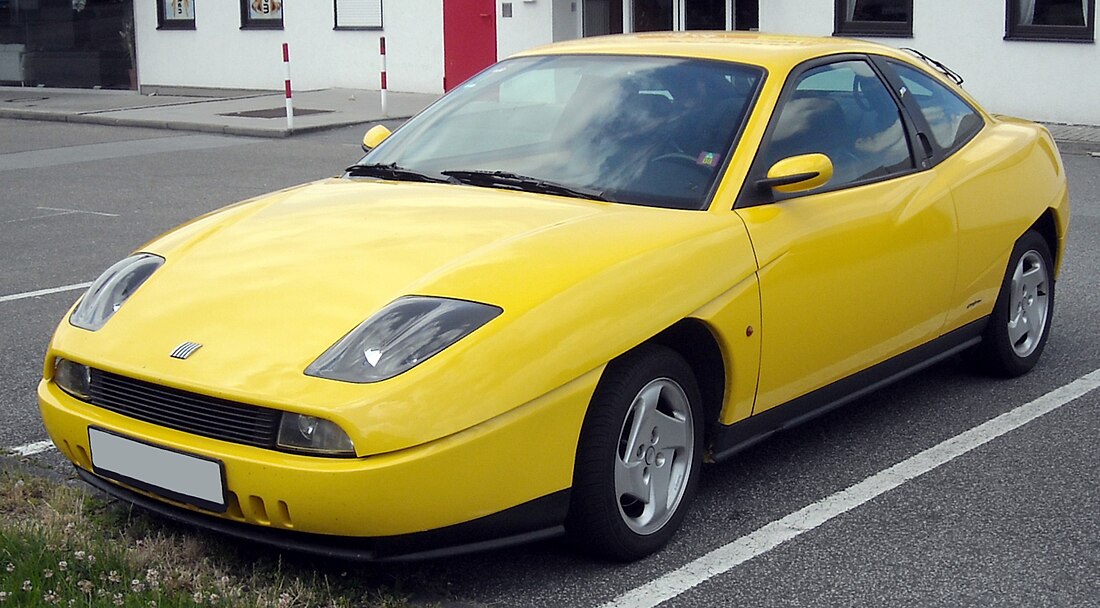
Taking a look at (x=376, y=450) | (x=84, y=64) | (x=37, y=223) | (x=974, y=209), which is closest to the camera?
(x=376, y=450)

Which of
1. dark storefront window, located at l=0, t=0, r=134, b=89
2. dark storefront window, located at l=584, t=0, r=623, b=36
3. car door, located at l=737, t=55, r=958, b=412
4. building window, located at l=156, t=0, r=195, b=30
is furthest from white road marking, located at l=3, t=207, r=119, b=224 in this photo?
dark storefront window, located at l=0, t=0, r=134, b=89

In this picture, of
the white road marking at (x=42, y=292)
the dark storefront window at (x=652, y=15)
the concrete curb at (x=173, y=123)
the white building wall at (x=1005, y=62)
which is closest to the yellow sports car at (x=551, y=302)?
the white road marking at (x=42, y=292)

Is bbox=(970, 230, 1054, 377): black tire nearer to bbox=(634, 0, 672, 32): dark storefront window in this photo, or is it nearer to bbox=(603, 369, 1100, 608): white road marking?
bbox=(603, 369, 1100, 608): white road marking

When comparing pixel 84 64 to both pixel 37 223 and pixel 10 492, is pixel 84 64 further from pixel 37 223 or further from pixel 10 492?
pixel 10 492

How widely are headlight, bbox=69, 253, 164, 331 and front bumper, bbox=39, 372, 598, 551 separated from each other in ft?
1.61

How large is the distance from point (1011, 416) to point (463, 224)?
2.54 meters

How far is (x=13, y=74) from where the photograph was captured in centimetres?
2695

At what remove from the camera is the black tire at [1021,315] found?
578 centimetres

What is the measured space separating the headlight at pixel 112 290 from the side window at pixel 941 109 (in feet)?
9.76

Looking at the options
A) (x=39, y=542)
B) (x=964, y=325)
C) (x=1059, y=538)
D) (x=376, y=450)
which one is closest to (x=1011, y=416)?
(x=964, y=325)

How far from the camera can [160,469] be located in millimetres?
3639

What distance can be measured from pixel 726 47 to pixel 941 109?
3.75ft

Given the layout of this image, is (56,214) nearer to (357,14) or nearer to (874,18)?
(874,18)

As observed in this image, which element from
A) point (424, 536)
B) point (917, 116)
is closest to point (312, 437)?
point (424, 536)
